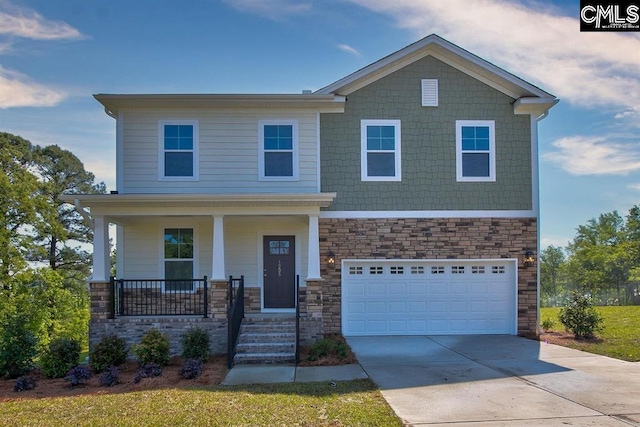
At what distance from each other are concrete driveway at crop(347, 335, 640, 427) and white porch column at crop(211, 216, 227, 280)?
3488mm

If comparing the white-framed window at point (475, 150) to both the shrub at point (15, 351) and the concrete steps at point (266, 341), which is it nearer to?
the concrete steps at point (266, 341)

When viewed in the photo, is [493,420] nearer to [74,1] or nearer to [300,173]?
[300,173]

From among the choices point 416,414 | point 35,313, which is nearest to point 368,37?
point 416,414

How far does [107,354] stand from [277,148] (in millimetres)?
6311

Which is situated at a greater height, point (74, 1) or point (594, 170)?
point (74, 1)

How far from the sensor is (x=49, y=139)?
23844 millimetres

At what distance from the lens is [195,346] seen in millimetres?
10344

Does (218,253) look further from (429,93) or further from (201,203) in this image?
(429,93)

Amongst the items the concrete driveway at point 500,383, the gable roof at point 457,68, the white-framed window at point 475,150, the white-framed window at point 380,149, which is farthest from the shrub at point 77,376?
the white-framed window at point 475,150

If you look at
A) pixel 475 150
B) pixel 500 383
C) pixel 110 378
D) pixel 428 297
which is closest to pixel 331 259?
pixel 428 297

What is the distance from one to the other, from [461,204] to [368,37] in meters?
5.30

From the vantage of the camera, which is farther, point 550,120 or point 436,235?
point 550,120

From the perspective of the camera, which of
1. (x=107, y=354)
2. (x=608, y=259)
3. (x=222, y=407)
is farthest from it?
(x=608, y=259)

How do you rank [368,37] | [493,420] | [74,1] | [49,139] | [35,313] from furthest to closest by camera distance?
[49,139] < [35,313] < [368,37] < [74,1] < [493,420]
